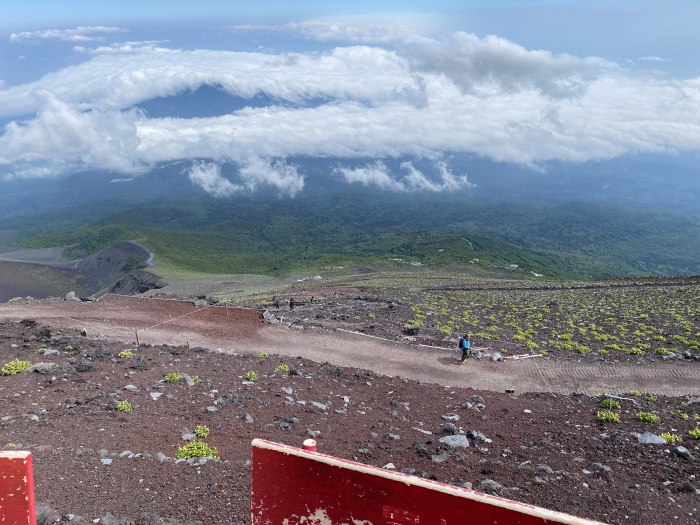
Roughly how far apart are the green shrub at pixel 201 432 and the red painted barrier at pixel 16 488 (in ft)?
23.9

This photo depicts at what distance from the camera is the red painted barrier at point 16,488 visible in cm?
561

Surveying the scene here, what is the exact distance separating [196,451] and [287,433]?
2568 millimetres

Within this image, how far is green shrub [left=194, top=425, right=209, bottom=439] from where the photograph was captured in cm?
1293

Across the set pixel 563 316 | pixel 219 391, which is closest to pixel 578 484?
pixel 219 391

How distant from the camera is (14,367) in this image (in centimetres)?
1600

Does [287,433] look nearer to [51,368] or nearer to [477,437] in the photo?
[477,437]

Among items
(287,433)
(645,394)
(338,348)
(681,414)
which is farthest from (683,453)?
(338,348)

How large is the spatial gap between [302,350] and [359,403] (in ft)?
25.4

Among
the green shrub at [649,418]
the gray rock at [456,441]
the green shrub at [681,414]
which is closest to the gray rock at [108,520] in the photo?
Answer: the gray rock at [456,441]

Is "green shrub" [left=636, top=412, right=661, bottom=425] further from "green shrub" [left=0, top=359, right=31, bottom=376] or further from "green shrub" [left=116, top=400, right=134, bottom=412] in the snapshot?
"green shrub" [left=0, top=359, right=31, bottom=376]

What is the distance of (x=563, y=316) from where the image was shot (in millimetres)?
34125

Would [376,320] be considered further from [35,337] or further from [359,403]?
[35,337]

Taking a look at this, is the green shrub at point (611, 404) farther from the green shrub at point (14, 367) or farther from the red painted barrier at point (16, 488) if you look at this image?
the green shrub at point (14, 367)

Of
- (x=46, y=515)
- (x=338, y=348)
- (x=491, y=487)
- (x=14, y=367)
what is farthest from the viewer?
(x=338, y=348)
